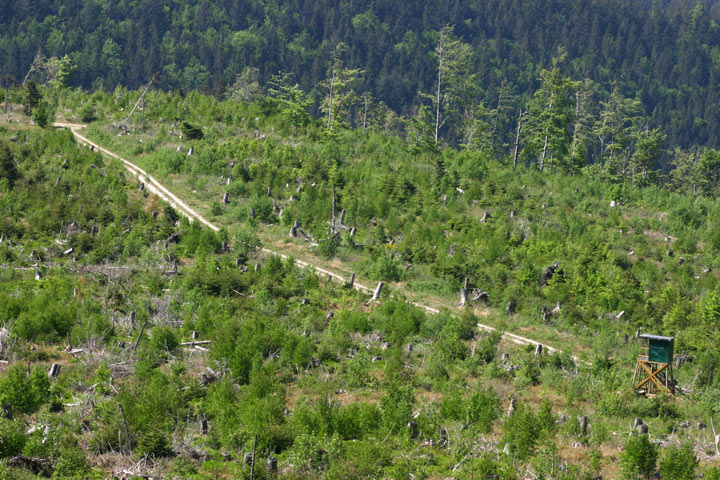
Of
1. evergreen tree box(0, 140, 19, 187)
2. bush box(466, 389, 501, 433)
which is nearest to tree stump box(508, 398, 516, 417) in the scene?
bush box(466, 389, 501, 433)

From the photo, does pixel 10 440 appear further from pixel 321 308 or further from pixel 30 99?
pixel 30 99

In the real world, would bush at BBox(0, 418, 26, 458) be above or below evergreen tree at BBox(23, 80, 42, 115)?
above

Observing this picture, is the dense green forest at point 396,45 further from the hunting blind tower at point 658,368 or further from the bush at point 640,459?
the bush at point 640,459

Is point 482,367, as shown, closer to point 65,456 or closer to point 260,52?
point 65,456

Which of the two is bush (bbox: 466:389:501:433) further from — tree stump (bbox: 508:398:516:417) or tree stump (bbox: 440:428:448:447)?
tree stump (bbox: 440:428:448:447)

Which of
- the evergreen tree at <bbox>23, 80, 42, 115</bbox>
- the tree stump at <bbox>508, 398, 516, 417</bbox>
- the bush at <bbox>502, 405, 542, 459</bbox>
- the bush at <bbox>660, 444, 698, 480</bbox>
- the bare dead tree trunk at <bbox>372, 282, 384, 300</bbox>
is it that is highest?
the bush at <bbox>660, 444, 698, 480</bbox>
